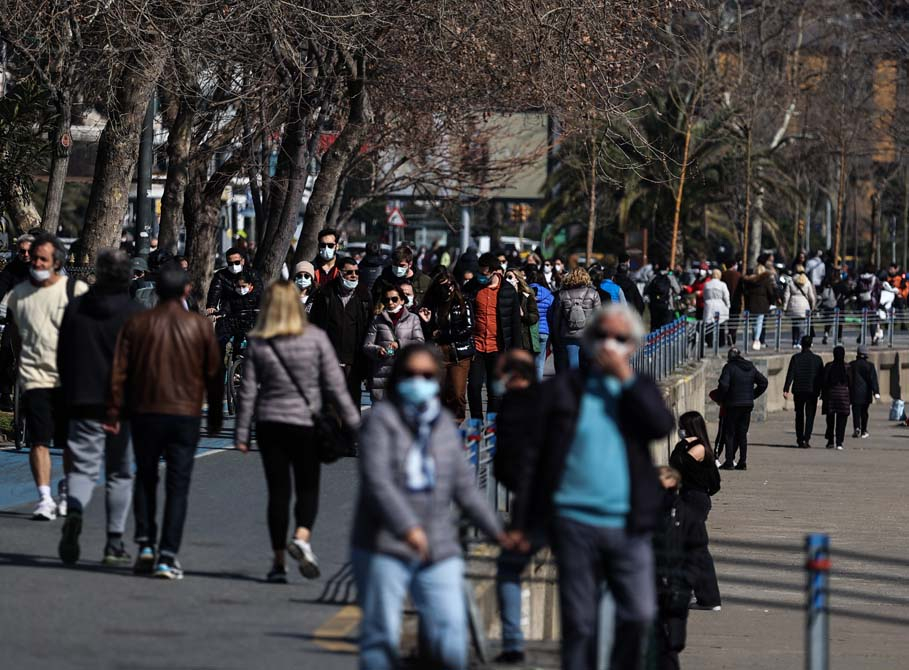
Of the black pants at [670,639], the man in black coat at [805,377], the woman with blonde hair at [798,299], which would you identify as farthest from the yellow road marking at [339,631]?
the woman with blonde hair at [798,299]

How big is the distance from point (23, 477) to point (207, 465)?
4.45 feet

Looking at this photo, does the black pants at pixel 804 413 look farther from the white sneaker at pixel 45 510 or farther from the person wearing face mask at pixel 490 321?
the white sneaker at pixel 45 510

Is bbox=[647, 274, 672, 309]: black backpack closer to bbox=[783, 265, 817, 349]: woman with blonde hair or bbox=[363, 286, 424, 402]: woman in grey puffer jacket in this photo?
bbox=[783, 265, 817, 349]: woman with blonde hair

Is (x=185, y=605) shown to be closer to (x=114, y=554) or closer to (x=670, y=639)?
(x=114, y=554)

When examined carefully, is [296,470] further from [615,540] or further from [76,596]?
[615,540]

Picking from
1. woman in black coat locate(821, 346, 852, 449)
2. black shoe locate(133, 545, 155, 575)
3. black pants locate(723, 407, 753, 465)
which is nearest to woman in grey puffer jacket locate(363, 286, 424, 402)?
black shoe locate(133, 545, 155, 575)

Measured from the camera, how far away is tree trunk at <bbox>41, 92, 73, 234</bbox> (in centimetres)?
1759

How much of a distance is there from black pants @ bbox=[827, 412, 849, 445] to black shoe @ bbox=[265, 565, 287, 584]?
21781mm

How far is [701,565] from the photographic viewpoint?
14062 mm

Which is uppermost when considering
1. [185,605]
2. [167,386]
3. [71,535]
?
[167,386]

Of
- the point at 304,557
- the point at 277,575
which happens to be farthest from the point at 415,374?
the point at 277,575

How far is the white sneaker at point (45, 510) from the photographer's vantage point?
1088 cm

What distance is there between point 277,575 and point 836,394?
21667 millimetres

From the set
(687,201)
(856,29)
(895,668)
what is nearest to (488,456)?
(895,668)
